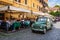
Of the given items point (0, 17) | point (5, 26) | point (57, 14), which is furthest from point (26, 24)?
point (57, 14)

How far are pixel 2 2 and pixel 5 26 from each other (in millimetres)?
5057

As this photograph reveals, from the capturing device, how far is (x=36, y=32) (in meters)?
17.1

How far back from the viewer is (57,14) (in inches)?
3014

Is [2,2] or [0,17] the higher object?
[2,2]

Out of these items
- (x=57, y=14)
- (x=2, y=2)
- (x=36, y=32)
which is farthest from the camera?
(x=57, y=14)

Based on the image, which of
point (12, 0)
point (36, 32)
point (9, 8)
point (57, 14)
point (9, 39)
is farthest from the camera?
point (57, 14)

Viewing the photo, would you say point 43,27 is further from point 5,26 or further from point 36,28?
point 5,26

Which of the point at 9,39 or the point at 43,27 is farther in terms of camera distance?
the point at 43,27

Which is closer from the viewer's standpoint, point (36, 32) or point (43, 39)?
point (43, 39)

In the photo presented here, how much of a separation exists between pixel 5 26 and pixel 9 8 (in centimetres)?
198

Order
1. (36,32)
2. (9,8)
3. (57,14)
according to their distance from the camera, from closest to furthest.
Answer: (9,8), (36,32), (57,14)

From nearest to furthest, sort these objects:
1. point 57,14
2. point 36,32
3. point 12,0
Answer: point 36,32
point 12,0
point 57,14

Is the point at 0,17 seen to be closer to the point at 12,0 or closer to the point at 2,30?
the point at 12,0

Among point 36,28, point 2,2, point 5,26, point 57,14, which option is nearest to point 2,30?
point 5,26
